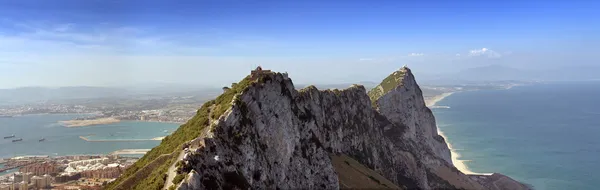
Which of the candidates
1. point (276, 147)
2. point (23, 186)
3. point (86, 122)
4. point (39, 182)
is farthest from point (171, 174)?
point (86, 122)

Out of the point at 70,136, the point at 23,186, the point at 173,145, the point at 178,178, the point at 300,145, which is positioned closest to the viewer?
the point at 178,178

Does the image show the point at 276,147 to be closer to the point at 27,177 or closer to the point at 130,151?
the point at 27,177

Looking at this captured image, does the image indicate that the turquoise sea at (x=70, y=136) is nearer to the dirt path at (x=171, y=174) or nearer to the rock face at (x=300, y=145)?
the rock face at (x=300, y=145)

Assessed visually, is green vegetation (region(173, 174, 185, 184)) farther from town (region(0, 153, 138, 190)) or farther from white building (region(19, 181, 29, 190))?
white building (region(19, 181, 29, 190))

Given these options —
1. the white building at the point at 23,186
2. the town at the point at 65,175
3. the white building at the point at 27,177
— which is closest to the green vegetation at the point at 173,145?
the town at the point at 65,175

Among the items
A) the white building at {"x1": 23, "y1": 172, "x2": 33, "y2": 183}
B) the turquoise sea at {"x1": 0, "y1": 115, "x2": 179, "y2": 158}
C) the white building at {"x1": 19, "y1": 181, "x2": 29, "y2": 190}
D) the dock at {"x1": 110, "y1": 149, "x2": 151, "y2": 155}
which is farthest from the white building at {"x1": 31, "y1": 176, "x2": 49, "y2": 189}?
the turquoise sea at {"x1": 0, "y1": 115, "x2": 179, "y2": 158}

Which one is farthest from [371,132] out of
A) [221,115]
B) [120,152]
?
[120,152]

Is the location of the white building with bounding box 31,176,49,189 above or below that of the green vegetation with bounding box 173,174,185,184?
below

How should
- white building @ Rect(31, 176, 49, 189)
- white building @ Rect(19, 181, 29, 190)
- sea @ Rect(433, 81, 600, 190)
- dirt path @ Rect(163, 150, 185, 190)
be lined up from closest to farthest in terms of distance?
1. dirt path @ Rect(163, 150, 185, 190)
2. white building @ Rect(19, 181, 29, 190)
3. white building @ Rect(31, 176, 49, 189)
4. sea @ Rect(433, 81, 600, 190)
